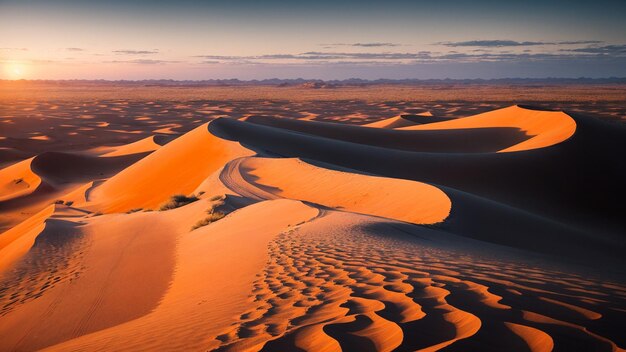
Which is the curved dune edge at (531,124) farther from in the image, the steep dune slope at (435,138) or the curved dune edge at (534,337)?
the curved dune edge at (534,337)

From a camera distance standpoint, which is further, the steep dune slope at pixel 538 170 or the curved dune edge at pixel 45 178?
the curved dune edge at pixel 45 178

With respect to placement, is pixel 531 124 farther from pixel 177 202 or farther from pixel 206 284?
pixel 206 284

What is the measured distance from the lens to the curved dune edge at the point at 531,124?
23156 mm

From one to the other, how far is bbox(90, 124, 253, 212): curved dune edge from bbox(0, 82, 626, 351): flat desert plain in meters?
0.12

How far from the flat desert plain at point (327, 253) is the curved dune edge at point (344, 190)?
0.08m

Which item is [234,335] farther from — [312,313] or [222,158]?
[222,158]

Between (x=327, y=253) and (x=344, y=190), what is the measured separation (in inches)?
302

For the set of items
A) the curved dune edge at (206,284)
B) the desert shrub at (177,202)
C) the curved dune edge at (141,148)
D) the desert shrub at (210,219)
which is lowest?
the curved dune edge at (141,148)

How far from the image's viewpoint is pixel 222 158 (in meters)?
22.3

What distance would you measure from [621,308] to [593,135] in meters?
21.3

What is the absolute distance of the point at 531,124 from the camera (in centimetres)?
3059

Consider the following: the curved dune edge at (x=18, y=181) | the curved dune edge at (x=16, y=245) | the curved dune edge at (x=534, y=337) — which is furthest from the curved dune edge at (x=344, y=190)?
the curved dune edge at (x=18, y=181)

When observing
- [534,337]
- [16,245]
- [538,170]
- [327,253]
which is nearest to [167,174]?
[16,245]

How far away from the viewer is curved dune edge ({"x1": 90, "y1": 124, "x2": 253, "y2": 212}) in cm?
1948
